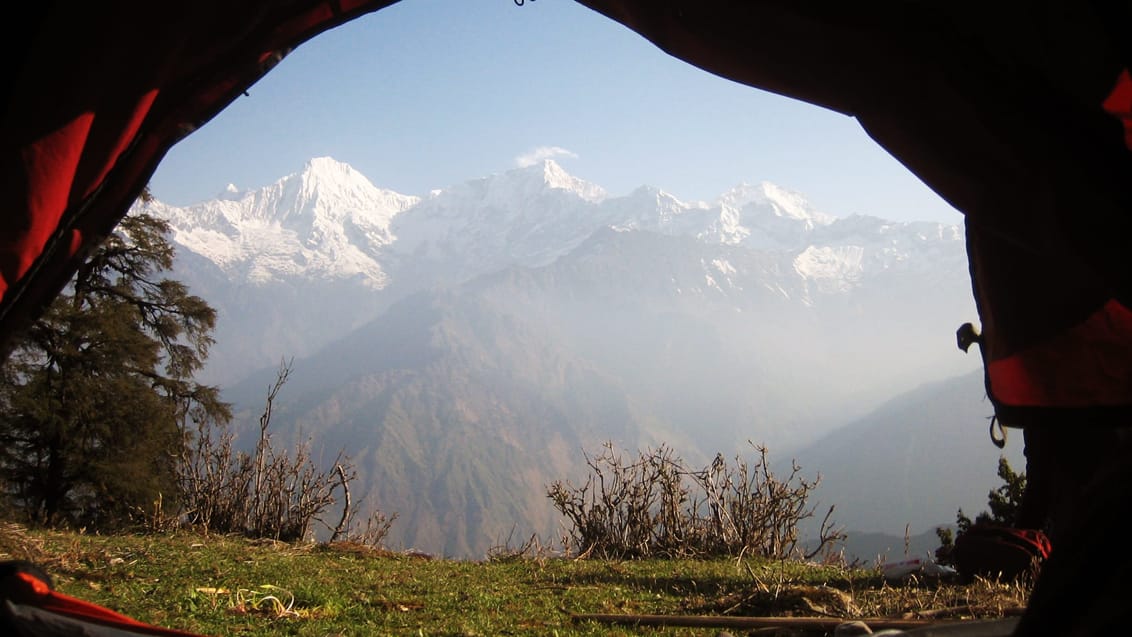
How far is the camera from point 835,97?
318 centimetres

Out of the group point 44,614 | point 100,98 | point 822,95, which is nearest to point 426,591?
point 44,614

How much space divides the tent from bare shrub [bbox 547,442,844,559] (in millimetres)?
5196

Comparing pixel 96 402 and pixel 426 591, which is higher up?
pixel 96 402

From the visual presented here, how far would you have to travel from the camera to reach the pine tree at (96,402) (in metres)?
16.6

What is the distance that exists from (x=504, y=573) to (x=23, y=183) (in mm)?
4988

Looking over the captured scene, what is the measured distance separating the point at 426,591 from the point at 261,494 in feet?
15.3

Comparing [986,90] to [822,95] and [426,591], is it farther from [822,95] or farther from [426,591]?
[426,591]

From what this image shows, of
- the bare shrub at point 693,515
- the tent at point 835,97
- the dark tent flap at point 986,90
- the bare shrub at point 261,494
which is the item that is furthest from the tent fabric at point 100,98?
the bare shrub at point 693,515

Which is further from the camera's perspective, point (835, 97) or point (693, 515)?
point (693, 515)

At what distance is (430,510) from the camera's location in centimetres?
16412

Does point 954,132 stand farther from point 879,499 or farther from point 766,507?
point 879,499

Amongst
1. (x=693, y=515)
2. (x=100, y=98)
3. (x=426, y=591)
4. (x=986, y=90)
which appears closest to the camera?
(x=986, y=90)

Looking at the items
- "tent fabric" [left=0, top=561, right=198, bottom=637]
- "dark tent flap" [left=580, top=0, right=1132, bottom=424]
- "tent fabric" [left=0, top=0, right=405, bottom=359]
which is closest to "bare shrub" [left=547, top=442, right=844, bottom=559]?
"dark tent flap" [left=580, top=0, right=1132, bottom=424]

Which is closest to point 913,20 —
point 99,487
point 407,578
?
point 407,578
